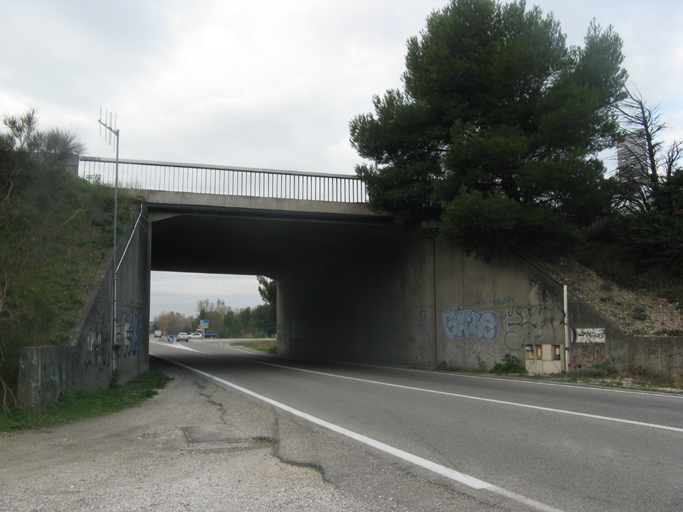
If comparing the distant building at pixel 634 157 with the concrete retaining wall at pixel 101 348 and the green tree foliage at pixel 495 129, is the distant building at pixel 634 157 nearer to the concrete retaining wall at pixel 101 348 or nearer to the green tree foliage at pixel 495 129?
the green tree foliage at pixel 495 129

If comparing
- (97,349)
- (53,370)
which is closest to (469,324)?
(97,349)

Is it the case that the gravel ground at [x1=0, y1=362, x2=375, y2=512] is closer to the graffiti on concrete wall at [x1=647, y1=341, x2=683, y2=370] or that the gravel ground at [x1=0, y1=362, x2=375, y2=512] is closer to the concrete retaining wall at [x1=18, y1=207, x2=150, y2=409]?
the concrete retaining wall at [x1=18, y1=207, x2=150, y2=409]

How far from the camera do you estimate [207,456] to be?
609 cm

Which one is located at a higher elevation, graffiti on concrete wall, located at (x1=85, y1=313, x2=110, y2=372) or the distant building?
the distant building

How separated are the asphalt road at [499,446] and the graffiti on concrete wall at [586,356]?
Answer: 148 inches

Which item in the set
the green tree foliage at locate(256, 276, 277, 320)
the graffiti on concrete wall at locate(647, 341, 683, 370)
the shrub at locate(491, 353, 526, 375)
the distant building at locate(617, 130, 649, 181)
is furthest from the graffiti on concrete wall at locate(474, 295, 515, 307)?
the green tree foliage at locate(256, 276, 277, 320)

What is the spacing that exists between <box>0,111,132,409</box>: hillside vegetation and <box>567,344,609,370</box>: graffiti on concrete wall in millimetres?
13057

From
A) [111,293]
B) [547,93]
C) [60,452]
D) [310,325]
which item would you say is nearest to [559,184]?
[547,93]

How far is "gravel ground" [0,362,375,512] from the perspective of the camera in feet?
14.5

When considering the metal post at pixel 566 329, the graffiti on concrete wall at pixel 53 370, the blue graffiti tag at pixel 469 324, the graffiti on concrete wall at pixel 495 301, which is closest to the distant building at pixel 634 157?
the graffiti on concrete wall at pixel 495 301

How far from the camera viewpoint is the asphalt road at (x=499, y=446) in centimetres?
440

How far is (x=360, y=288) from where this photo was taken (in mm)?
25531

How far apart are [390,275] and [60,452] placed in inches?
697

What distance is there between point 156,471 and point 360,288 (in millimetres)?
20310
